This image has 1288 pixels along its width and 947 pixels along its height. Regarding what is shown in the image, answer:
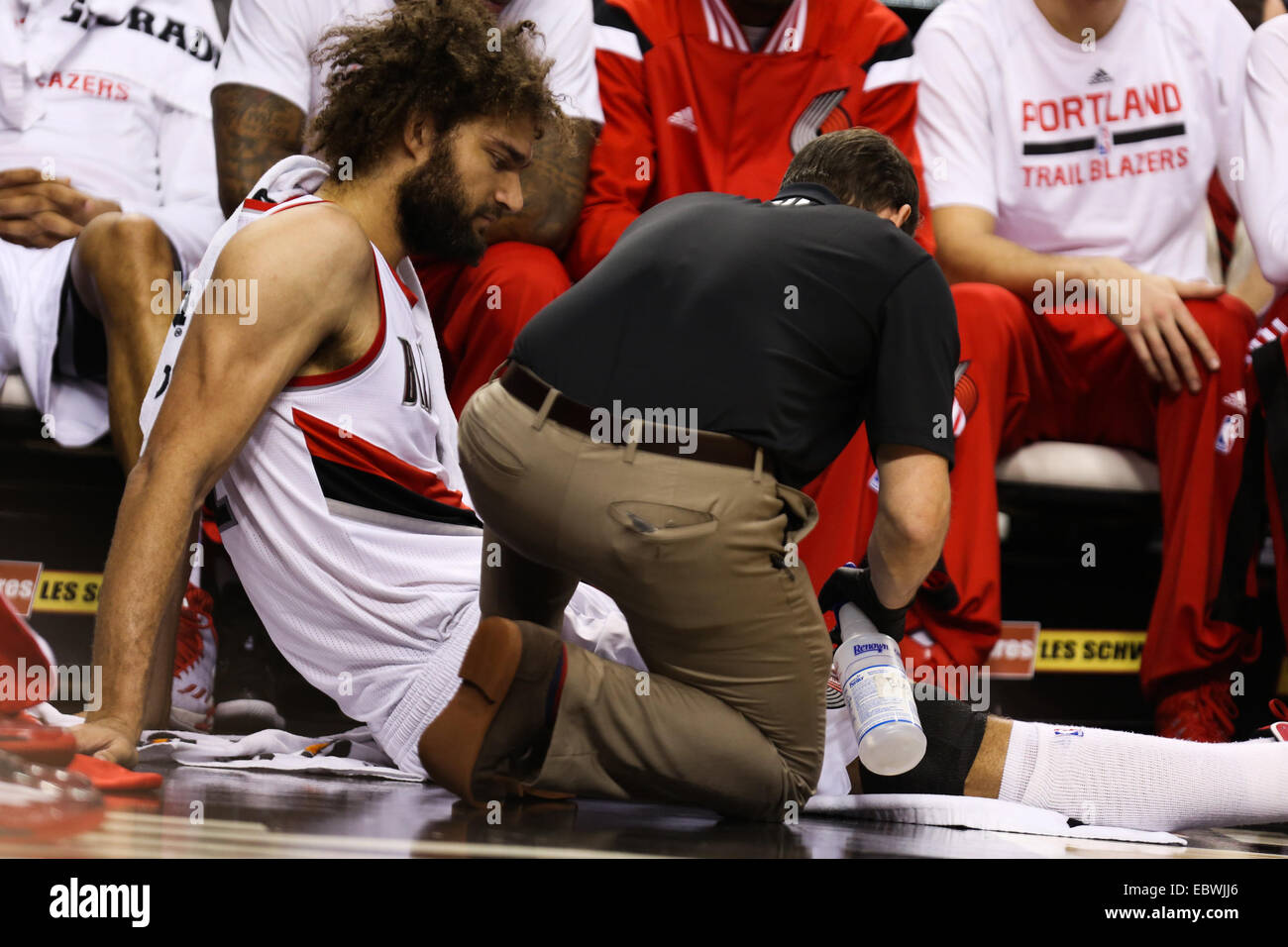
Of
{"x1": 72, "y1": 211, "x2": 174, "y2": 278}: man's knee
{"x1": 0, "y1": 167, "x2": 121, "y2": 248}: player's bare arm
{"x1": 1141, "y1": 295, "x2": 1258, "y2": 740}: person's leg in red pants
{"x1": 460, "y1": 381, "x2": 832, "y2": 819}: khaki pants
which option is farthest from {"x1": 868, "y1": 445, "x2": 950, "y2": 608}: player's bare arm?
{"x1": 0, "y1": 167, "x2": 121, "y2": 248}: player's bare arm

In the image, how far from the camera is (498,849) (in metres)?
1.15

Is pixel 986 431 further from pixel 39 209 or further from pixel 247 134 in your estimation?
pixel 39 209

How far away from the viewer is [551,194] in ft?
7.89

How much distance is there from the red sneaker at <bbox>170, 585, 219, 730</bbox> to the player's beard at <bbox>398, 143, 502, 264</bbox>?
72cm

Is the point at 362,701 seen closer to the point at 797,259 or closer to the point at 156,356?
the point at 156,356

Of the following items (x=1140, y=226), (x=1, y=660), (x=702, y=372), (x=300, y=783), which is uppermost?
(x=1140, y=226)

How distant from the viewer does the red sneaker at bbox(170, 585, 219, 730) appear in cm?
207

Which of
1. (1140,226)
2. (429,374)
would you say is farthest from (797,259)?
(1140,226)

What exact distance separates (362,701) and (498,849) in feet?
2.29

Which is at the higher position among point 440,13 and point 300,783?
point 440,13

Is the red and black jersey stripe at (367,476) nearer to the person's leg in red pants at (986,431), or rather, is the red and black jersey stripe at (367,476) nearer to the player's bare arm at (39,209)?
the person's leg in red pants at (986,431)

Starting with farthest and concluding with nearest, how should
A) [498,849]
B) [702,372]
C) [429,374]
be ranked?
1. [429,374]
2. [702,372]
3. [498,849]

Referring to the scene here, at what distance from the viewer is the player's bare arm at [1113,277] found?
236 cm
